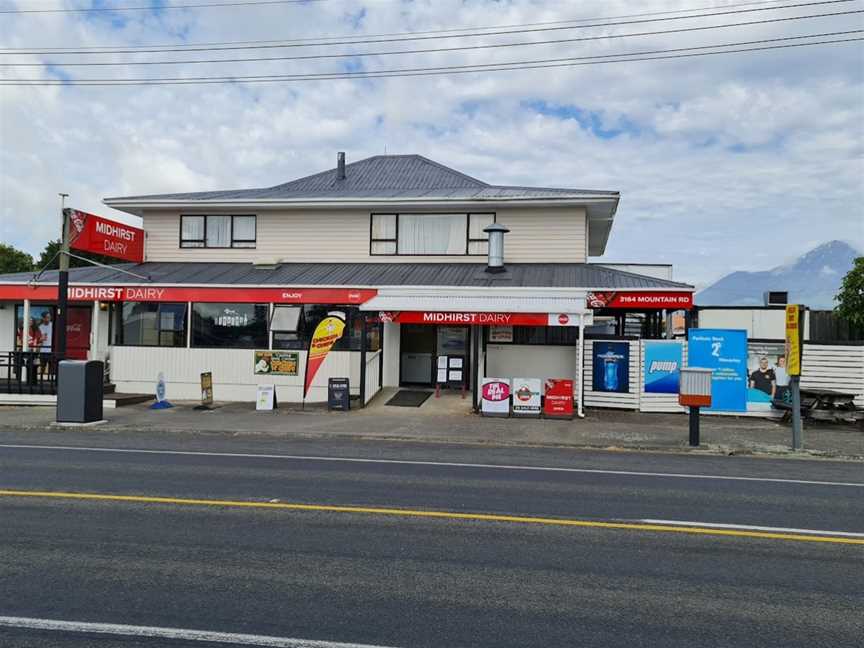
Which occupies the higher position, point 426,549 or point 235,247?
point 235,247

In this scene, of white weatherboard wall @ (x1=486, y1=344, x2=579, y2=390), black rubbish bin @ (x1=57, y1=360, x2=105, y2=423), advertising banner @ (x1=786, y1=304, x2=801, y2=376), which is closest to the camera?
advertising banner @ (x1=786, y1=304, x2=801, y2=376)

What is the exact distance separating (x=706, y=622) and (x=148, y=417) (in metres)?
14.9

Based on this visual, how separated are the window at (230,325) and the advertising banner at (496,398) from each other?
7424 millimetres

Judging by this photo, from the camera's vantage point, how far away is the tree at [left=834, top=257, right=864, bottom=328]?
25700 millimetres

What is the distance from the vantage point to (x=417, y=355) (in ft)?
73.2

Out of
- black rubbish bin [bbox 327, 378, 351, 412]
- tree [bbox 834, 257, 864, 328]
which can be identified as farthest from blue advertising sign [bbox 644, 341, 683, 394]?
tree [bbox 834, 257, 864, 328]

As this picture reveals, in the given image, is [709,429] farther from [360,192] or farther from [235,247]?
[235,247]

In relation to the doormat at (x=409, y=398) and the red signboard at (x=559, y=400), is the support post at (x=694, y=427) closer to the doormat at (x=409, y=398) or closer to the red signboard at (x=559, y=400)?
the red signboard at (x=559, y=400)

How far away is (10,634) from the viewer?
14.8ft

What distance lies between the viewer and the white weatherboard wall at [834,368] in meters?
17.1

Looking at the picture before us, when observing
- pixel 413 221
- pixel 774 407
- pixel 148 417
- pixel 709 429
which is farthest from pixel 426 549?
pixel 413 221

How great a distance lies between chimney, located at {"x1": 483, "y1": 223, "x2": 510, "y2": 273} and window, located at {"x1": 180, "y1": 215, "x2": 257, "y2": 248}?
8.43m

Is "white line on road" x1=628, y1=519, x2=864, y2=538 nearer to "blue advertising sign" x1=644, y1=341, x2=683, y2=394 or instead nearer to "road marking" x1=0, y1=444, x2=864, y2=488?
"road marking" x1=0, y1=444, x2=864, y2=488

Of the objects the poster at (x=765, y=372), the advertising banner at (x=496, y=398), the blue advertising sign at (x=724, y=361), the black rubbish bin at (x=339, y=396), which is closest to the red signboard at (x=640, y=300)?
the blue advertising sign at (x=724, y=361)
